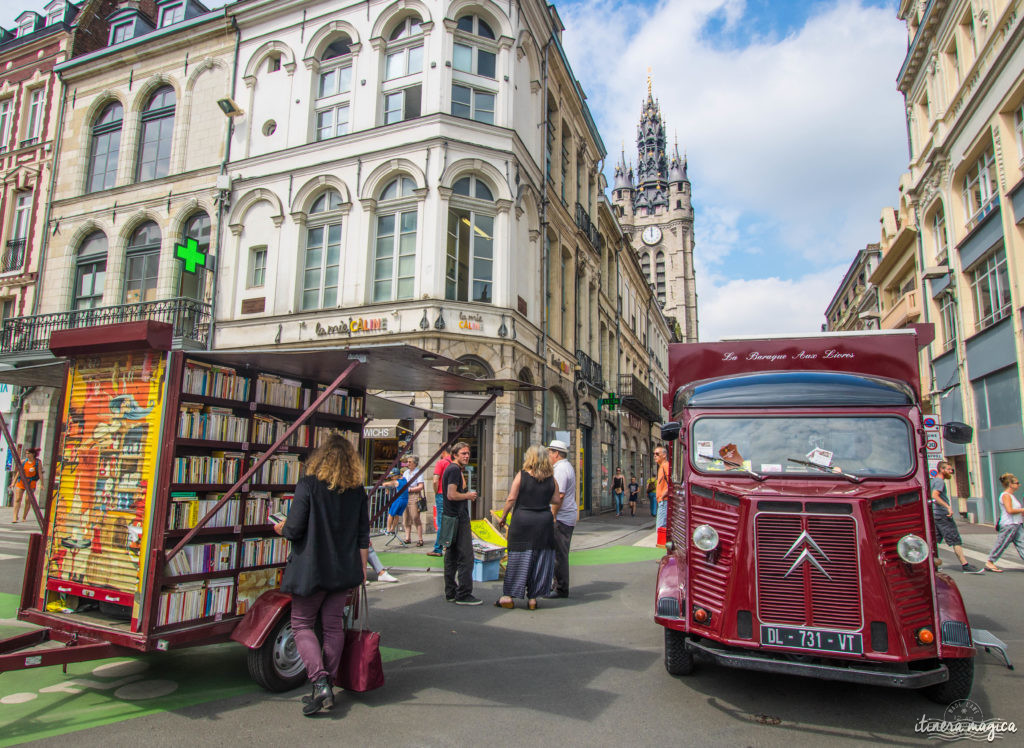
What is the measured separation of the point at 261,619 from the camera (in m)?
4.51

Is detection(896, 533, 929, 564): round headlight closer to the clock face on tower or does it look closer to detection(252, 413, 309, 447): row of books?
detection(252, 413, 309, 447): row of books

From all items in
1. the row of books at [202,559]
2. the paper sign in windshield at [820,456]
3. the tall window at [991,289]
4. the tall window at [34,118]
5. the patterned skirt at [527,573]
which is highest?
the tall window at [34,118]

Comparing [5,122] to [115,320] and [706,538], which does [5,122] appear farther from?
[706,538]

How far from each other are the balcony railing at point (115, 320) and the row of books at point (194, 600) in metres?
15.3

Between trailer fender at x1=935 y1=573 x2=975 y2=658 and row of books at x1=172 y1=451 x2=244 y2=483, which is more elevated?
row of books at x1=172 y1=451 x2=244 y2=483

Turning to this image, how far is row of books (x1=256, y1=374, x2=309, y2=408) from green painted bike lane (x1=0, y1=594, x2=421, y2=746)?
2135 millimetres

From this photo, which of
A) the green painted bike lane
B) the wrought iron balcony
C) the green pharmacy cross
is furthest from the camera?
the wrought iron balcony

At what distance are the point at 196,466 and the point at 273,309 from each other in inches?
581

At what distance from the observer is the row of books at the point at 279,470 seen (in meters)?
5.47

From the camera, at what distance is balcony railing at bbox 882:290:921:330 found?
28453 mm

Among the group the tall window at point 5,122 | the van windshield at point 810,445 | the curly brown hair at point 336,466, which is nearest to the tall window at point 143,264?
the tall window at point 5,122

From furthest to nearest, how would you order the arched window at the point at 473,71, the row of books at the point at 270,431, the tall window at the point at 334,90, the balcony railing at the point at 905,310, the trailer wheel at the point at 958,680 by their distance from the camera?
the balcony railing at the point at 905,310
the tall window at the point at 334,90
the arched window at the point at 473,71
the row of books at the point at 270,431
the trailer wheel at the point at 958,680

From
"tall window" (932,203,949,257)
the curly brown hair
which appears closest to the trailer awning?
the curly brown hair

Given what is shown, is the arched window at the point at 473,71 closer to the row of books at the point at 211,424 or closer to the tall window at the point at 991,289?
the row of books at the point at 211,424
